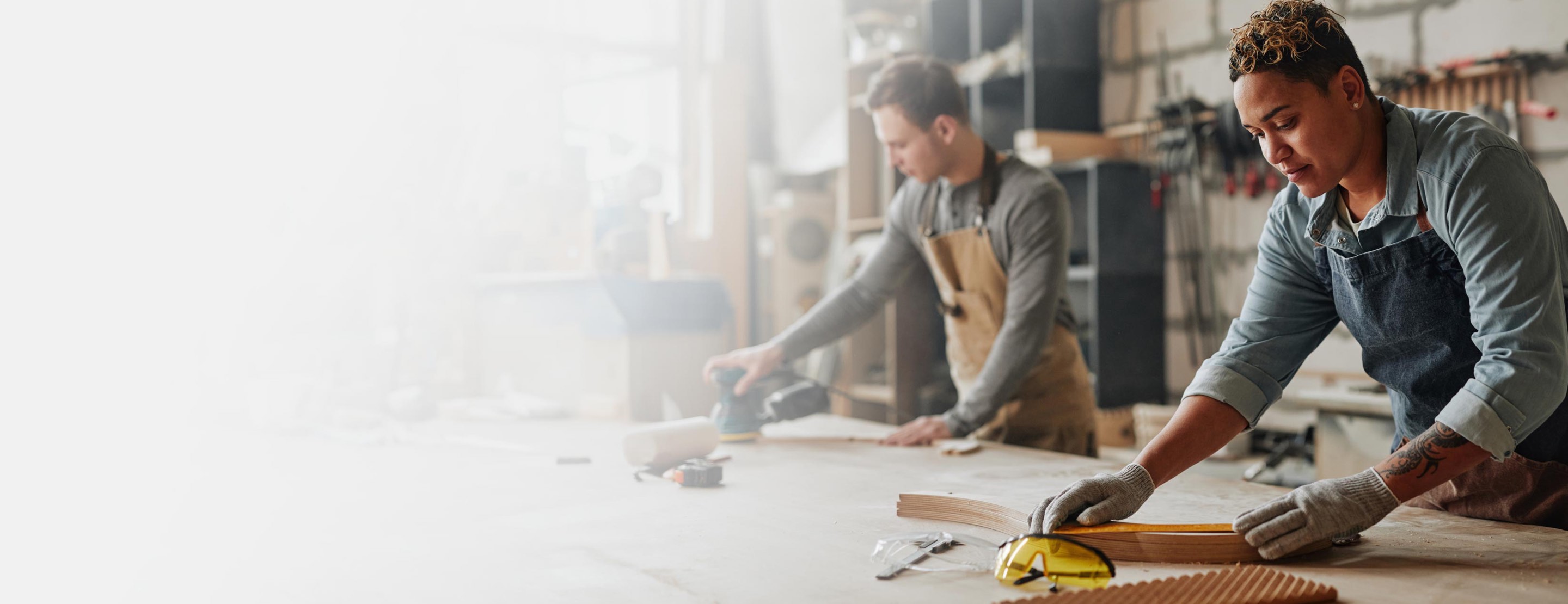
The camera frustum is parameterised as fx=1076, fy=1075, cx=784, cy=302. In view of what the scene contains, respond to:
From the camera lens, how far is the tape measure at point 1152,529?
1.24 metres

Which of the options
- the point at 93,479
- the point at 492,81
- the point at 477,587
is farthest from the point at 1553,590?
the point at 492,81

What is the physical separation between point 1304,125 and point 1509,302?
305 millimetres

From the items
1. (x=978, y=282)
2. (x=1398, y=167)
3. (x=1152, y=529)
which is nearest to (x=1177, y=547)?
(x=1152, y=529)

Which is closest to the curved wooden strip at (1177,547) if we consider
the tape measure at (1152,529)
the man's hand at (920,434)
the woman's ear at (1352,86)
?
the tape measure at (1152,529)

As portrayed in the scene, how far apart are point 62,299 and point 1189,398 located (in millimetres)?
3150

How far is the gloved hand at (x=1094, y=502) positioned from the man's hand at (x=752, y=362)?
1176mm

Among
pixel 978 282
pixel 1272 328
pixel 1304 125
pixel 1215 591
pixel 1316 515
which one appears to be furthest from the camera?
pixel 978 282

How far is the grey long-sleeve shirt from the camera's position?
234 centimetres

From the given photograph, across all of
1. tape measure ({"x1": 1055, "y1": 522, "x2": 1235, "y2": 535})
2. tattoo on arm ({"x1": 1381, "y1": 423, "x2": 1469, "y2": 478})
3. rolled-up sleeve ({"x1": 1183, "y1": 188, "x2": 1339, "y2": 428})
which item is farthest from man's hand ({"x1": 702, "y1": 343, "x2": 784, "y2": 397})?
tattoo on arm ({"x1": 1381, "y1": 423, "x2": 1469, "y2": 478})

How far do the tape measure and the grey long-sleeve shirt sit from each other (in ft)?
3.31

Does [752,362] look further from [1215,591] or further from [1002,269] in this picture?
[1215,591]

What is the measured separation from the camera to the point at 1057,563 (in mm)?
1117

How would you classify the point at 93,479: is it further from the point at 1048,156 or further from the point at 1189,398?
the point at 1048,156

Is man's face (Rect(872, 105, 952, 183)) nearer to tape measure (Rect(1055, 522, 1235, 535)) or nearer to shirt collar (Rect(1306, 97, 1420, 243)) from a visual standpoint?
shirt collar (Rect(1306, 97, 1420, 243))
